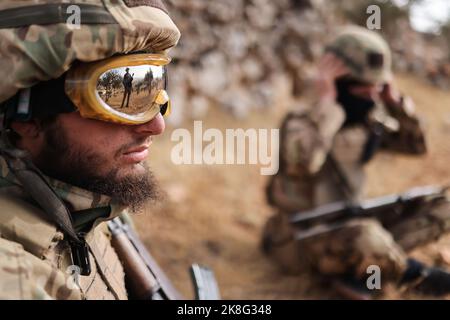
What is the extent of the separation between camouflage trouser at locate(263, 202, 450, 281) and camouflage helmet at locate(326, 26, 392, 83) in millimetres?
1112

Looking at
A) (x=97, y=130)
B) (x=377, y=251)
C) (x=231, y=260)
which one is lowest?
(x=231, y=260)

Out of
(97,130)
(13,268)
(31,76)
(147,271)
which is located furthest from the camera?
(147,271)

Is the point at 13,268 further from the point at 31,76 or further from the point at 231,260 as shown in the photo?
the point at 231,260

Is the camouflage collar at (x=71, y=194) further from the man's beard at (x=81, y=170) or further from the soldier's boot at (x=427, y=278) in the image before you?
the soldier's boot at (x=427, y=278)

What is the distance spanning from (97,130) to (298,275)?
10.6ft

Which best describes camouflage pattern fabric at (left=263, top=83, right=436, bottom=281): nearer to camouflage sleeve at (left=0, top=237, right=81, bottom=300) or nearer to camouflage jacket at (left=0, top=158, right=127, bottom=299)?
camouflage jacket at (left=0, top=158, right=127, bottom=299)

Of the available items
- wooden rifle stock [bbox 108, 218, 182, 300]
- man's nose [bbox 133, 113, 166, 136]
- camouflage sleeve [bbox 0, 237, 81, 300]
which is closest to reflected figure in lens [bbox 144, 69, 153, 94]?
man's nose [bbox 133, 113, 166, 136]

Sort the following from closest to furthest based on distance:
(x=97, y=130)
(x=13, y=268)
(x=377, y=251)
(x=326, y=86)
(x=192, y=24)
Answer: (x=13, y=268)
(x=97, y=130)
(x=377, y=251)
(x=326, y=86)
(x=192, y=24)

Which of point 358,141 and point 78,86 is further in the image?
point 358,141

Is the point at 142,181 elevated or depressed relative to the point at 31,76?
depressed

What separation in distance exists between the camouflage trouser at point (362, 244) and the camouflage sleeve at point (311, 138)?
52 cm

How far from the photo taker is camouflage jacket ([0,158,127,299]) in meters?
1.48

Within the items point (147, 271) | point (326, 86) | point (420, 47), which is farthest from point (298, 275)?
point (420, 47)

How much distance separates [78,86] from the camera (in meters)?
1.72
